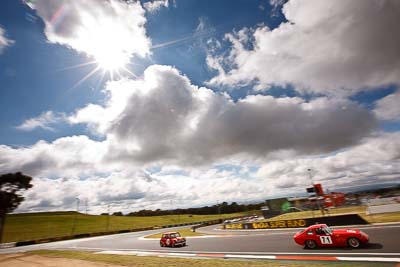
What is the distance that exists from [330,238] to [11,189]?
169 ft

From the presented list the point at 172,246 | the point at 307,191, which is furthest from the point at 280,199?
the point at 172,246

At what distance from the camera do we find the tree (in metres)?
43.6

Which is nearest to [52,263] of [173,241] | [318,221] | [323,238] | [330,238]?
[173,241]

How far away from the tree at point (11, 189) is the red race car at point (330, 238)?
1928 inches

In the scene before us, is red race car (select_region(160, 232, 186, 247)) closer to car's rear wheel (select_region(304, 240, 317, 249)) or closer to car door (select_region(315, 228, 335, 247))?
car's rear wheel (select_region(304, 240, 317, 249))

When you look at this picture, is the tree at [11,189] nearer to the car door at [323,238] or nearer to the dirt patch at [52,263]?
the dirt patch at [52,263]

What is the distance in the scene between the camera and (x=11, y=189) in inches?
1766

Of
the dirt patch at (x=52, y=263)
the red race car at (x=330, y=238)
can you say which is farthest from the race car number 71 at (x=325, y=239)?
the dirt patch at (x=52, y=263)

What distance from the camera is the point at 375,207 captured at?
29.3 metres

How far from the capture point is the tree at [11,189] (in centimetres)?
4362

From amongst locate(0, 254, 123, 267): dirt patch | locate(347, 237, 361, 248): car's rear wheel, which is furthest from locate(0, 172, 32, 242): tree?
locate(347, 237, 361, 248): car's rear wheel

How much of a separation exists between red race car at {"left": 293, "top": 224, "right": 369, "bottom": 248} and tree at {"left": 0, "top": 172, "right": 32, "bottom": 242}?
161 feet

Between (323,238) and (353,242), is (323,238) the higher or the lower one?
the higher one

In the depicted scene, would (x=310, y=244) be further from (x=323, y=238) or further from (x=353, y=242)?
(x=353, y=242)
